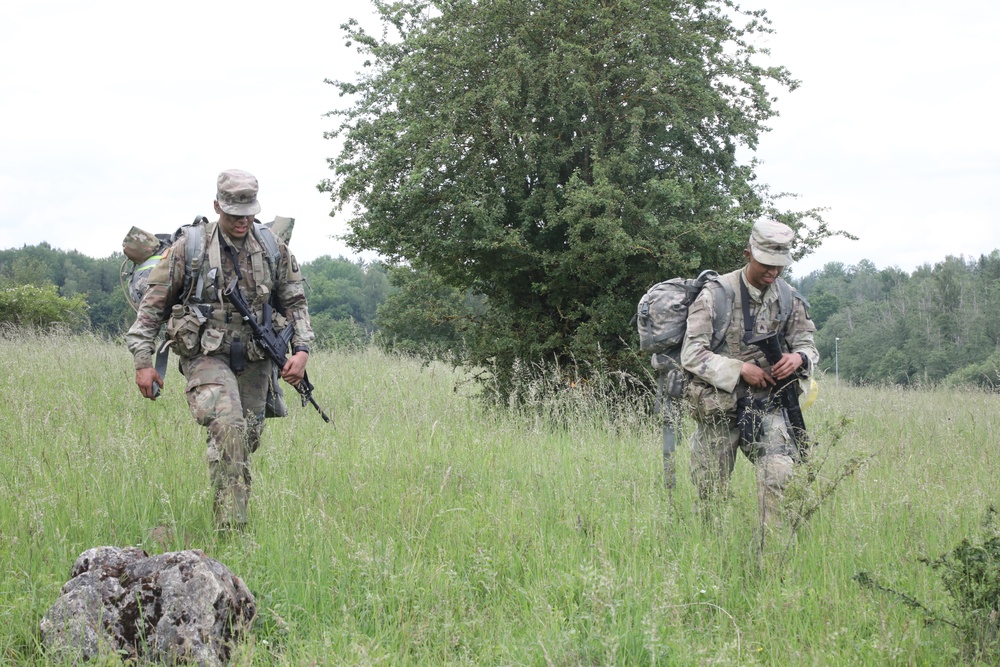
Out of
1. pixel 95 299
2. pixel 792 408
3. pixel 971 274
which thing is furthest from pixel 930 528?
pixel 971 274

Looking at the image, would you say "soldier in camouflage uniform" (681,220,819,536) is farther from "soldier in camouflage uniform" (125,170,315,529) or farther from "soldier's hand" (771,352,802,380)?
"soldier in camouflage uniform" (125,170,315,529)

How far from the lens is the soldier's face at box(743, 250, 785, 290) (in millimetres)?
4773

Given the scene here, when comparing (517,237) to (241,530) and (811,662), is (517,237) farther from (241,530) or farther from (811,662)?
(811,662)

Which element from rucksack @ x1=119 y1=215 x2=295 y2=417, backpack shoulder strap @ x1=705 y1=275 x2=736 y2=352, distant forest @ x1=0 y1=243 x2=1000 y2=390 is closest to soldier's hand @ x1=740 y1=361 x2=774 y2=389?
backpack shoulder strap @ x1=705 y1=275 x2=736 y2=352

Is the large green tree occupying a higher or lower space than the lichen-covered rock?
higher

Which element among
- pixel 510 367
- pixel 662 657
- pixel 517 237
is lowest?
pixel 662 657

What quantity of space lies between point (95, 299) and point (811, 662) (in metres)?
69.3

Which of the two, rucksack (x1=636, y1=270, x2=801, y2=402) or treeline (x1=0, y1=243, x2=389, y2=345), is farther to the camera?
treeline (x1=0, y1=243, x2=389, y2=345)

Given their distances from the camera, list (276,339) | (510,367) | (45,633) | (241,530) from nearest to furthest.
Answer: (45,633) < (241,530) < (276,339) < (510,367)

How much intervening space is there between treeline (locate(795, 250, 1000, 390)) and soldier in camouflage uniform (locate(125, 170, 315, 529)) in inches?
1802

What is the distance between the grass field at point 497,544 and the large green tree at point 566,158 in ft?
7.94

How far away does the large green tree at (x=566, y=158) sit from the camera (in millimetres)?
8680

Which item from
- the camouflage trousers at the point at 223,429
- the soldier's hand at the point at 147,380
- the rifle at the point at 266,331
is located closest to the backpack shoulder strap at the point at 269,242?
the rifle at the point at 266,331

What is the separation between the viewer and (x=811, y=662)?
336 cm
